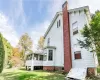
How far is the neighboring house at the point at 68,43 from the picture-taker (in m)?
16.5

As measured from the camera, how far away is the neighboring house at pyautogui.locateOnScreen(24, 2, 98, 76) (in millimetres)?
16536

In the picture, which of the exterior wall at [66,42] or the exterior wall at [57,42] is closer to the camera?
the exterior wall at [66,42]

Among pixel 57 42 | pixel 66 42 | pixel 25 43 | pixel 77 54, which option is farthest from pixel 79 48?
pixel 25 43

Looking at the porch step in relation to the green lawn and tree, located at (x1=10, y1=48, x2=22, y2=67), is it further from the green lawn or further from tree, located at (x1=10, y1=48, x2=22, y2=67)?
tree, located at (x1=10, y1=48, x2=22, y2=67)

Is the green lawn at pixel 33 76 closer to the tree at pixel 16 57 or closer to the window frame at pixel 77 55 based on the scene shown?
the window frame at pixel 77 55

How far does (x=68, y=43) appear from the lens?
62.7 feet

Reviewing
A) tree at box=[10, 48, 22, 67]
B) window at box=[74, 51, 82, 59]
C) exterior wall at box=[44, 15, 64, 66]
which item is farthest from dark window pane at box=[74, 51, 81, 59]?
tree at box=[10, 48, 22, 67]

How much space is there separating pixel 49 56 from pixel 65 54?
178 inches

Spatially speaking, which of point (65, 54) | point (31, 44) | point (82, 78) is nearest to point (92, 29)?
point (82, 78)

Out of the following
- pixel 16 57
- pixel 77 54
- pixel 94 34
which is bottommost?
pixel 16 57

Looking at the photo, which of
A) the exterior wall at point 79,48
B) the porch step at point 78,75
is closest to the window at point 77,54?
the exterior wall at point 79,48

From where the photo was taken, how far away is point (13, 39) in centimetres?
5031

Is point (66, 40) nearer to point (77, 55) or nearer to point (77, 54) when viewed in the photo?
point (77, 54)

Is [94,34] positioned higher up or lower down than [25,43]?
lower down
